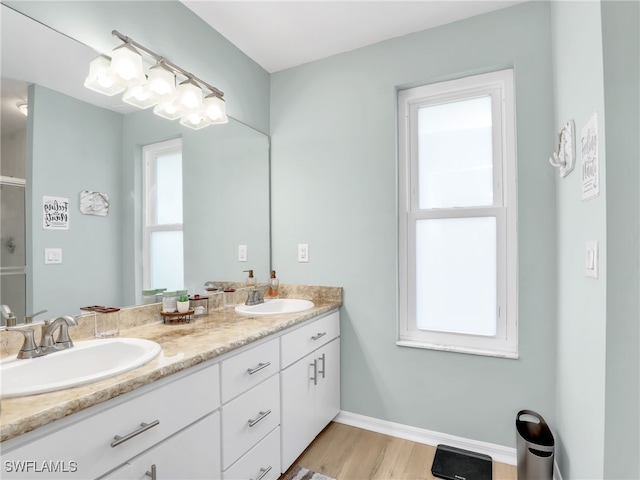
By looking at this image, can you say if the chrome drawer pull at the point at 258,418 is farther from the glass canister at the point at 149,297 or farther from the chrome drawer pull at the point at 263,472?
the glass canister at the point at 149,297

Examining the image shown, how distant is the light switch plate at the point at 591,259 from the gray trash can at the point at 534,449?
89cm

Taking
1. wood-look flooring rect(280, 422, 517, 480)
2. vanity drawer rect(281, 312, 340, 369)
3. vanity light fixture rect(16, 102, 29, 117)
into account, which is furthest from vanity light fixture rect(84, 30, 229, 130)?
wood-look flooring rect(280, 422, 517, 480)

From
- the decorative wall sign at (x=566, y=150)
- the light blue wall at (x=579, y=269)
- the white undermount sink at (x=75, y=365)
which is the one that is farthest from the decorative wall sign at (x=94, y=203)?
the decorative wall sign at (x=566, y=150)

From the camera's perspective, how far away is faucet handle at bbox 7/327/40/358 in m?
1.07

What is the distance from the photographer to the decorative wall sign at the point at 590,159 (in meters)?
1.08

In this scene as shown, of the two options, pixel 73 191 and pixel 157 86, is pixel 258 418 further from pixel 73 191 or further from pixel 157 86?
pixel 157 86

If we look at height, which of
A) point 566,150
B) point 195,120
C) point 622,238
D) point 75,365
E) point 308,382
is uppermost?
point 195,120

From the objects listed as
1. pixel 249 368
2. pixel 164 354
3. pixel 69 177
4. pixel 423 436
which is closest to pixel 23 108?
pixel 69 177

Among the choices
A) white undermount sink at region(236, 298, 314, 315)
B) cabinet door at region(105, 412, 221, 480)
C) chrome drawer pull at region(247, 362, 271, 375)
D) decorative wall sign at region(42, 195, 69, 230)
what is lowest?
cabinet door at region(105, 412, 221, 480)

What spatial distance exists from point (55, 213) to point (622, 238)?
1981mm

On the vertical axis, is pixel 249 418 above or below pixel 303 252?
below

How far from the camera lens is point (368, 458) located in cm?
187

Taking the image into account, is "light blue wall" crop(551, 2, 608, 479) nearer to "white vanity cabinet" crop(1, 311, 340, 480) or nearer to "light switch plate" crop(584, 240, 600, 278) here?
"light switch plate" crop(584, 240, 600, 278)

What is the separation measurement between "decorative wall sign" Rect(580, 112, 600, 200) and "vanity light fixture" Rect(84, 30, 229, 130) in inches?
69.3
